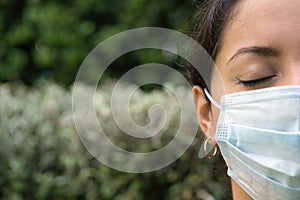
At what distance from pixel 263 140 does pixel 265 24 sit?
1.09ft

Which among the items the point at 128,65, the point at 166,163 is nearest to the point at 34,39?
the point at 128,65

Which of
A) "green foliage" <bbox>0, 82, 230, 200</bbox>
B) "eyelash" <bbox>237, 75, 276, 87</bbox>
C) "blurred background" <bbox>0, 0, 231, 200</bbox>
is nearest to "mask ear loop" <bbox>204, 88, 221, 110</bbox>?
"eyelash" <bbox>237, 75, 276, 87</bbox>

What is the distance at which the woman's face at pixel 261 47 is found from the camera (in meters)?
2.15

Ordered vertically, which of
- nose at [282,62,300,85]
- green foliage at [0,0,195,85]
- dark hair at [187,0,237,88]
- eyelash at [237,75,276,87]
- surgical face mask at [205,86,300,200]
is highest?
green foliage at [0,0,195,85]

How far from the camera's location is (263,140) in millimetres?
2221

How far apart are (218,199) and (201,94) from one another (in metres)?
1.27

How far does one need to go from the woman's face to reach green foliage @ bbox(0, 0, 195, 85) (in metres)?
3.23

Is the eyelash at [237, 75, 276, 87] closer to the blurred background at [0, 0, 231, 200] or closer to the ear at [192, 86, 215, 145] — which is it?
the ear at [192, 86, 215, 145]

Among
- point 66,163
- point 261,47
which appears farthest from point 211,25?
point 66,163

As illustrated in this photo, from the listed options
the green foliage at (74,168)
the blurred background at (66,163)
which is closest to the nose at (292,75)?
the blurred background at (66,163)

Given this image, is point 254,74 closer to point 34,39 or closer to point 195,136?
point 195,136

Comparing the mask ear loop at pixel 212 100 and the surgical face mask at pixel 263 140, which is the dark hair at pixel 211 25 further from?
the surgical face mask at pixel 263 140

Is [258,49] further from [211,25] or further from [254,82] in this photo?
[211,25]

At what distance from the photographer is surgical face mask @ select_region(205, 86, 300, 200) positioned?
2170 mm
